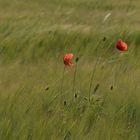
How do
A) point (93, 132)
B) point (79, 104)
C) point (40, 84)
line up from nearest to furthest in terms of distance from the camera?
point (93, 132), point (79, 104), point (40, 84)

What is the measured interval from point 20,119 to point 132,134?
426mm

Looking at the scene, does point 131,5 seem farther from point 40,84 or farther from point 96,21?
point 40,84

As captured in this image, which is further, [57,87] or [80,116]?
[57,87]

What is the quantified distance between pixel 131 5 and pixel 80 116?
118 inches

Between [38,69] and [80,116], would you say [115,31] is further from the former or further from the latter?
[80,116]

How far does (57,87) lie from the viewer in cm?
177

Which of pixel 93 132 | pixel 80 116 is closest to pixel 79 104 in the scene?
pixel 80 116

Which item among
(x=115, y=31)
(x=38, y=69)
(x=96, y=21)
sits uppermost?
(x=38, y=69)

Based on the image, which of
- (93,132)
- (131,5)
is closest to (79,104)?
(93,132)

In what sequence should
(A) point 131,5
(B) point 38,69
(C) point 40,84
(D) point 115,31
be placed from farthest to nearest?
(A) point 131,5 → (D) point 115,31 → (B) point 38,69 → (C) point 40,84

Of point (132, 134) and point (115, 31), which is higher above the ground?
point (132, 134)

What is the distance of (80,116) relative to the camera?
1.62 m

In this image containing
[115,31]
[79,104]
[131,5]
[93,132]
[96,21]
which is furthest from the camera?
[131,5]

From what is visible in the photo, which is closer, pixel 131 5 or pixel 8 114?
pixel 8 114
